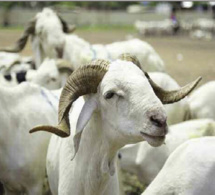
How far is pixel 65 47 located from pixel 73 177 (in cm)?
615

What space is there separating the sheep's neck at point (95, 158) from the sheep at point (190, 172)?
0.61m

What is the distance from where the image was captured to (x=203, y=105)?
8.56 m

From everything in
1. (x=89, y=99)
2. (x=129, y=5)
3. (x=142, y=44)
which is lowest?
(x=129, y=5)

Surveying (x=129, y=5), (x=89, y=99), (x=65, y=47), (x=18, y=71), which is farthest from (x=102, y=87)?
(x=129, y=5)

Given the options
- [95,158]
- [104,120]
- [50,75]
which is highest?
[104,120]

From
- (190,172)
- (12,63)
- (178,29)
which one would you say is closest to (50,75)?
(12,63)

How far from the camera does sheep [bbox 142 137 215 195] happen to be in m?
4.95

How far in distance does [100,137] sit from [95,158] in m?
0.18

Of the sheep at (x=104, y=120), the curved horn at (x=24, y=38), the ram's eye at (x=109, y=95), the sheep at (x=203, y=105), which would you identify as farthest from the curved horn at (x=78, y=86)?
the curved horn at (x=24, y=38)

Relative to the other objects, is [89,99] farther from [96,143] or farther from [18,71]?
[18,71]

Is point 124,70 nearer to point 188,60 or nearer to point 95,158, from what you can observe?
point 95,158

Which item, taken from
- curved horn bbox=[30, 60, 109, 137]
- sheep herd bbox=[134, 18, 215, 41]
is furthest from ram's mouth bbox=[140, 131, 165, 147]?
sheep herd bbox=[134, 18, 215, 41]

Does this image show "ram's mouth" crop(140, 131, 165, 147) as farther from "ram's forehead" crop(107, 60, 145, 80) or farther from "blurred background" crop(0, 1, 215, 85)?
"blurred background" crop(0, 1, 215, 85)

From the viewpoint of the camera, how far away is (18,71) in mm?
9828
